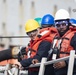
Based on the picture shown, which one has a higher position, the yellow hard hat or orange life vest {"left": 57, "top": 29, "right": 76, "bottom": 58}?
the yellow hard hat

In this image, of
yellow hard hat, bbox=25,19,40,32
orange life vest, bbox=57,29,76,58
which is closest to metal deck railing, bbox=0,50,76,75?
orange life vest, bbox=57,29,76,58

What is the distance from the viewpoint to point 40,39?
21.6 ft

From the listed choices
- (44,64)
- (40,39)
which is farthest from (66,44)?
(40,39)

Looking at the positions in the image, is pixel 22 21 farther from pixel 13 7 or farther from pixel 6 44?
pixel 6 44

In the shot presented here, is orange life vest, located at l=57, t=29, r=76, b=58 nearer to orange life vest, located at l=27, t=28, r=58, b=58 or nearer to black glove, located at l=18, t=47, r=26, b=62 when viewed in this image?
orange life vest, located at l=27, t=28, r=58, b=58

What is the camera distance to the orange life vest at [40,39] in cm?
659

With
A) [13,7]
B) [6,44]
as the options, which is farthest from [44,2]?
[6,44]

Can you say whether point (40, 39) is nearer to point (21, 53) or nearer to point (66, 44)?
point (66, 44)

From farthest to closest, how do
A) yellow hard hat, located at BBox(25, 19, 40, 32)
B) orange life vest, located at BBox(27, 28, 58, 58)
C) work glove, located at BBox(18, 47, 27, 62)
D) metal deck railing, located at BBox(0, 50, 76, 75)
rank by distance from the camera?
work glove, located at BBox(18, 47, 27, 62) < yellow hard hat, located at BBox(25, 19, 40, 32) < orange life vest, located at BBox(27, 28, 58, 58) < metal deck railing, located at BBox(0, 50, 76, 75)

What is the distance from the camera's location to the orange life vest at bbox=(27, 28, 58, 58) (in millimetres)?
6594

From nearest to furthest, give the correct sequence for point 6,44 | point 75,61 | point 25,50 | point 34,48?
point 75,61, point 34,48, point 25,50, point 6,44

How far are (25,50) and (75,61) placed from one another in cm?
167

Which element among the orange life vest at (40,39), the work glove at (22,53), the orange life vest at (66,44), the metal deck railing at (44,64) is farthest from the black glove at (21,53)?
the orange life vest at (66,44)

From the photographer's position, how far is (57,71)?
19.9 ft
